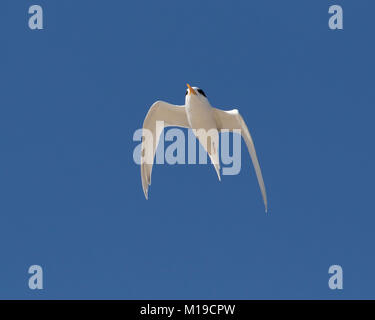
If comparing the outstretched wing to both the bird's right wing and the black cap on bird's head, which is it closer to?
the black cap on bird's head

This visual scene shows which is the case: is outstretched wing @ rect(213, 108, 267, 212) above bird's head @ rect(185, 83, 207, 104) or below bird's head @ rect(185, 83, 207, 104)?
below

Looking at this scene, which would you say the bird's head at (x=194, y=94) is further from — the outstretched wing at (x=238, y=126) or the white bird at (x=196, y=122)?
the outstretched wing at (x=238, y=126)

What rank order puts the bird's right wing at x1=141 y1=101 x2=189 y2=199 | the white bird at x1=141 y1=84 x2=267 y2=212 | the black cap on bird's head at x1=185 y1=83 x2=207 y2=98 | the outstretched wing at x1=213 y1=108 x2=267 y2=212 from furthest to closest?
1. the bird's right wing at x1=141 y1=101 x2=189 y2=199
2. the black cap on bird's head at x1=185 y1=83 x2=207 y2=98
3. the white bird at x1=141 y1=84 x2=267 y2=212
4. the outstretched wing at x1=213 y1=108 x2=267 y2=212

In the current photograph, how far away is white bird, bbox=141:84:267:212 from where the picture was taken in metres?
21.0

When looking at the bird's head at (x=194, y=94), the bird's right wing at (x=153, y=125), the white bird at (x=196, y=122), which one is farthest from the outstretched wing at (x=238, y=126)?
the bird's right wing at (x=153, y=125)

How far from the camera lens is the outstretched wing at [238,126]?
20516 mm

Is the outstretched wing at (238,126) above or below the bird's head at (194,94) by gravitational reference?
below

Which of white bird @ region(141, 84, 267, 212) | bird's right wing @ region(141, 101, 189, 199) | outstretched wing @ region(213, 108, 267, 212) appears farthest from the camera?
bird's right wing @ region(141, 101, 189, 199)

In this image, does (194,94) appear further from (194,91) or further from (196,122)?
(196,122)

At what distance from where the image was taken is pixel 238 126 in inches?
846

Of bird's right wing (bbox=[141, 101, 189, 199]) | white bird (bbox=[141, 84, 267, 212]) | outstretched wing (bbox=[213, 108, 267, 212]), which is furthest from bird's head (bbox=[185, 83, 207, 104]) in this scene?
bird's right wing (bbox=[141, 101, 189, 199])

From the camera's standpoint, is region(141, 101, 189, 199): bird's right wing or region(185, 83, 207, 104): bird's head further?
region(141, 101, 189, 199): bird's right wing

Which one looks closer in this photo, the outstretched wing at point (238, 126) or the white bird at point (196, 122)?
the outstretched wing at point (238, 126)

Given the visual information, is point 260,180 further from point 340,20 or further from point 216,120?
point 340,20
